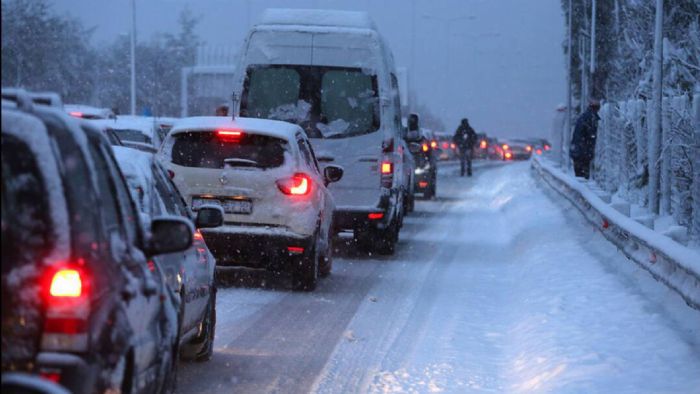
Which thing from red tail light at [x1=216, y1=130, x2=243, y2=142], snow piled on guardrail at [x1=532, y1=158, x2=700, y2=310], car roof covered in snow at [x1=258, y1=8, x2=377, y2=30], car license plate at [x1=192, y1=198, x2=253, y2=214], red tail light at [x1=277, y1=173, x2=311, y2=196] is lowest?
snow piled on guardrail at [x1=532, y1=158, x2=700, y2=310]

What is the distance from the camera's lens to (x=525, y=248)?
63.1 feet

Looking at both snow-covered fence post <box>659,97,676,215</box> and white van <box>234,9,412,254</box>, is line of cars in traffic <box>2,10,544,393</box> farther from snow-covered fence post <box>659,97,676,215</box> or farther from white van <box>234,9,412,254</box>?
snow-covered fence post <box>659,97,676,215</box>

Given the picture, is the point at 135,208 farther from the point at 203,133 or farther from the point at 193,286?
the point at 203,133

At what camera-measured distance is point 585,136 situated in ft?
80.8

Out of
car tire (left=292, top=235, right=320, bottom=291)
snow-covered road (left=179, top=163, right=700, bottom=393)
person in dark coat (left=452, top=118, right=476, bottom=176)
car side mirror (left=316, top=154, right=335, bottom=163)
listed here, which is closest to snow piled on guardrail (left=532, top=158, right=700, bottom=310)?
snow-covered road (left=179, top=163, right=700, bottom=393)

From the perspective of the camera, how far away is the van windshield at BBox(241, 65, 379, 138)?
17.8m

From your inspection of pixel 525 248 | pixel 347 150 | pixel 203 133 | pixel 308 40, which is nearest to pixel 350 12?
pixel 308 40

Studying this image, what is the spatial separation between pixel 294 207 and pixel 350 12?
Answer: 5.58 m

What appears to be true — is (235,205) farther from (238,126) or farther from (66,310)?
(66,310)

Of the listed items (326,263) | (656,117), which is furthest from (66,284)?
(656,117)

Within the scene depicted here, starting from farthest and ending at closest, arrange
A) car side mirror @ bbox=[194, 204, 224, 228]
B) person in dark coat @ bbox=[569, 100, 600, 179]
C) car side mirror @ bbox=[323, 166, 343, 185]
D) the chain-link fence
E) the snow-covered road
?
person in dark coat @ bbox=[569, 100, 600, 179]
car side mirror @ bbox=[323, 166, 343, 185]
the chain-link fence
the snow-covered road
car side mirror @ bbox=[194, 204, 224, 228]

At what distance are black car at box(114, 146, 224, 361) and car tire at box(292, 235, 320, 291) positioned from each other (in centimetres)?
459

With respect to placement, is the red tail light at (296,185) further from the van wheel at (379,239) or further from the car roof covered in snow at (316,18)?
the car roof covered in snow at (316,18)

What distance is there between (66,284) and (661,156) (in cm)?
1411
